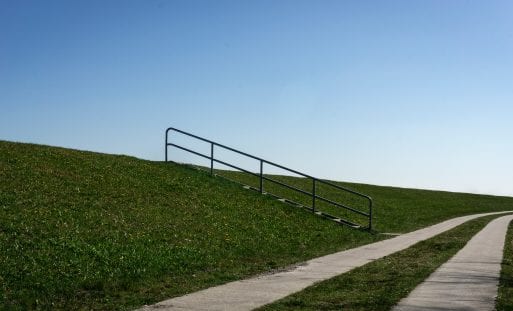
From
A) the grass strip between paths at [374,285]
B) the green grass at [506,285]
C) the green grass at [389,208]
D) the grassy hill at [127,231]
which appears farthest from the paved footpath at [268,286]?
the green grass at [389,208]

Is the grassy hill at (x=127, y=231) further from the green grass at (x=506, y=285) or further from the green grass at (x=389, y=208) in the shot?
the green grass at (x=506, y=285)

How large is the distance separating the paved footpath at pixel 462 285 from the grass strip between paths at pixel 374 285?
0.22 metres

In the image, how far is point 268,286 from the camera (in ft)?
34.3

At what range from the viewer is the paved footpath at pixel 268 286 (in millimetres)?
8750

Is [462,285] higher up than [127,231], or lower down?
lower down

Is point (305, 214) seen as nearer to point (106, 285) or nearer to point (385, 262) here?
point (385, 262)

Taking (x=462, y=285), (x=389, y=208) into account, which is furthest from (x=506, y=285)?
(x=389, y=208)

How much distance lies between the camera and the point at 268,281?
1108cm

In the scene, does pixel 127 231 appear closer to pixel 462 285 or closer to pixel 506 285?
pixel 462 285

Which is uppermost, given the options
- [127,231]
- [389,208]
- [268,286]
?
[389,208]

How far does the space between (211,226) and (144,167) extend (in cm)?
770

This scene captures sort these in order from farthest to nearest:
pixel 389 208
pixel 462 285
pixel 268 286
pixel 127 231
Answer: pixel 389 208
pixel 127 231
pixel 462 285
pixel 268 286

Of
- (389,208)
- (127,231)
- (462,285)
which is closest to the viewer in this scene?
(462,285)

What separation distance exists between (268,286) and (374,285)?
190 cm
